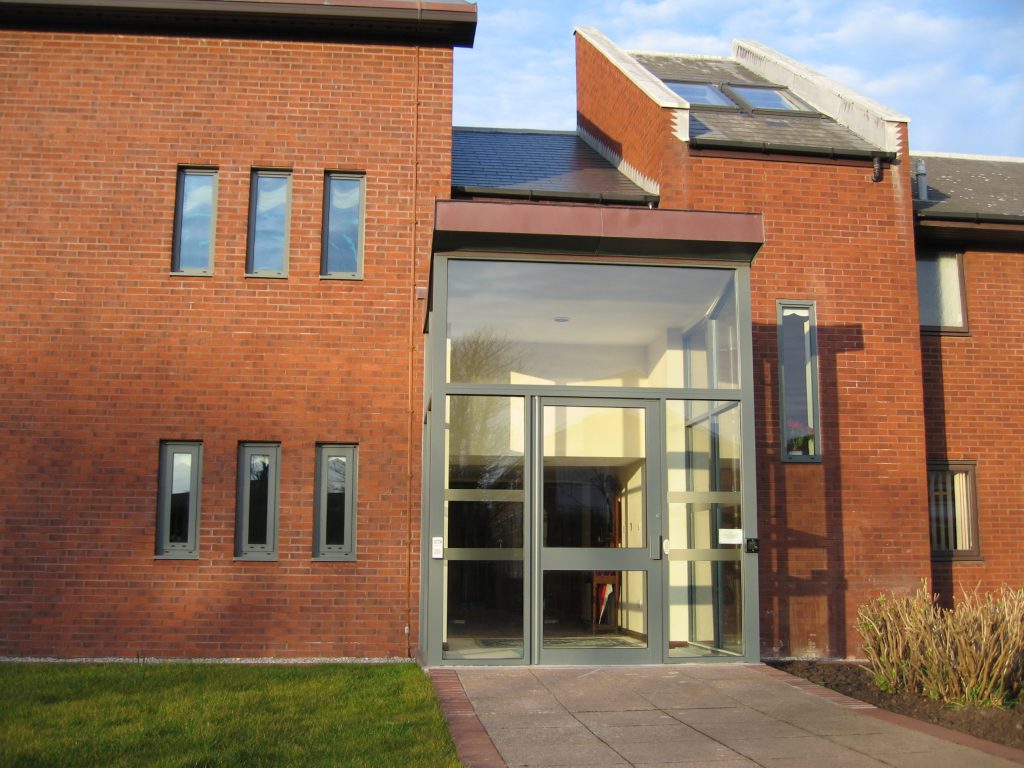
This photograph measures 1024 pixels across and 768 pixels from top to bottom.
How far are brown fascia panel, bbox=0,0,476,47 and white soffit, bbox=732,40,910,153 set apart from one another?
505 centimetres

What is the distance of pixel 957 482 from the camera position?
546 inches

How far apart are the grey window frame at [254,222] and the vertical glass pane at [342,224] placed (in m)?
0.44

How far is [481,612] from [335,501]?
9.94 feet

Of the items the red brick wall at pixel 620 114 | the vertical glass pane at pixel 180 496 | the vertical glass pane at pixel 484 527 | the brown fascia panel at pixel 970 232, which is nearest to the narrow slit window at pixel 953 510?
the brown fascia panel at pixel 970 232

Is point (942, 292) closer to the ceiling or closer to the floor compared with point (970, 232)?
closer to the floor

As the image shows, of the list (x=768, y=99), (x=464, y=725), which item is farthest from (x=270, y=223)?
(x=768, y=99)

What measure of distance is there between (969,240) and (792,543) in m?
5.13

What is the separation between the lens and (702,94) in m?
15.7

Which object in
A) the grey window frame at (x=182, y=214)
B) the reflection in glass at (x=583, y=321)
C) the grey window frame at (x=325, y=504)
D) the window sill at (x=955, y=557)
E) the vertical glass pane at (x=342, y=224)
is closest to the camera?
the reflection in glass at (x=583, y=321)

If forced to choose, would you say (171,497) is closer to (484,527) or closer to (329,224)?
(329,224)

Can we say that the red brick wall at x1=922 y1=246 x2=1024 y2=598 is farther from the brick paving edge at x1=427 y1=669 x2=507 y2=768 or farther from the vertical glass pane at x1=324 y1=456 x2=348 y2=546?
the brick paving edge at x1=427 y1=669 x2=507 y2=768

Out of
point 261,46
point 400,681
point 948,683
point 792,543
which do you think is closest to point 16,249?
point 261,46

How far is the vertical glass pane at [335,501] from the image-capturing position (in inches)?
468

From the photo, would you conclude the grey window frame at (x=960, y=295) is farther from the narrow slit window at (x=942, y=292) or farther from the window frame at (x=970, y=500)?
the window frame at (x=970, y=500)
